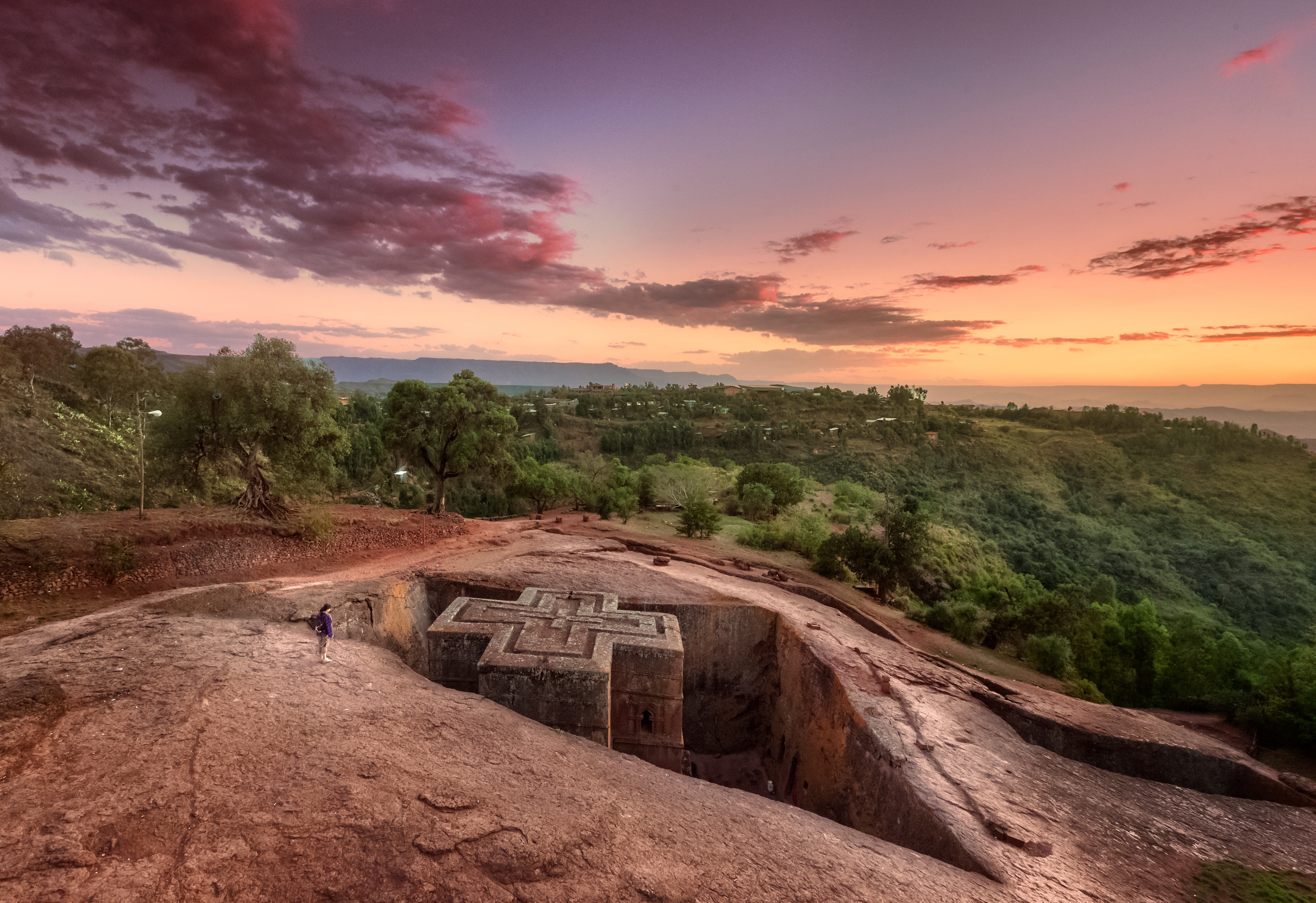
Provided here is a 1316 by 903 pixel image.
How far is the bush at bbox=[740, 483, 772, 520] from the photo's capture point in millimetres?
36438

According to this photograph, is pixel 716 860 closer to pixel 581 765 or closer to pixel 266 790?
pixel 581 765

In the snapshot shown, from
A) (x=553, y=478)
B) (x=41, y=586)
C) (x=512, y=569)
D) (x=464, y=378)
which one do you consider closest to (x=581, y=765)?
(x=512, y=569)

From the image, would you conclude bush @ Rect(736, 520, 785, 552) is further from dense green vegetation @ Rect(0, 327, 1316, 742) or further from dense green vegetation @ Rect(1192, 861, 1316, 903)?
dense green vegetation @ Rect(1192, 861, 1316, 903)

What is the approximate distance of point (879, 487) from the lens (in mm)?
55250

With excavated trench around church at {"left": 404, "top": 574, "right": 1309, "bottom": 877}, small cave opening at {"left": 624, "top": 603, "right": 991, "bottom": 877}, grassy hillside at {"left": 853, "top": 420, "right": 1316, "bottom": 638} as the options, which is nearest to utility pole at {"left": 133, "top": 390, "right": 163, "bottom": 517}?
excavated trench around church at {"left": 404, "top": 574, "right": 1309, "bottom": 877}

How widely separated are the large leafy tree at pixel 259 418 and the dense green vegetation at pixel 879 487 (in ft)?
0.23

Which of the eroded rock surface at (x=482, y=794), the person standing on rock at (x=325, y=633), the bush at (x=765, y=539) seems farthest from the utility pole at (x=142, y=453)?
the bush at (x=765, y=539)

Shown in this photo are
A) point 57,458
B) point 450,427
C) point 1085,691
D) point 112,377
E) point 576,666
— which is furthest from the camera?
point 112,377

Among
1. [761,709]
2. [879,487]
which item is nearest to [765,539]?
[761,709]

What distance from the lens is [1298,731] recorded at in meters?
12.7

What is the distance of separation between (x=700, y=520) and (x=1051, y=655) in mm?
14865

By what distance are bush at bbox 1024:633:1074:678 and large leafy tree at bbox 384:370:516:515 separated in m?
21.2

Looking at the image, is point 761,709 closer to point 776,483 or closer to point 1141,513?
point 776,483

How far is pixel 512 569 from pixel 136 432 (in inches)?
728
